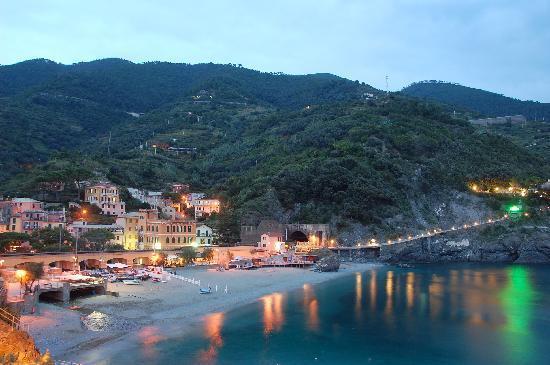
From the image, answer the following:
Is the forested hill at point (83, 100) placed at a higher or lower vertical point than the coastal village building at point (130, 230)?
higher

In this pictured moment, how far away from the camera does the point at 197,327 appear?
30297 millimetres

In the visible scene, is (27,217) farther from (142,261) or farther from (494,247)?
(494,247)

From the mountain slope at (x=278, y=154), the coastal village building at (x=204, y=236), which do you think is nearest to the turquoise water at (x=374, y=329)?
the coastal village building at (x=204, y=236)

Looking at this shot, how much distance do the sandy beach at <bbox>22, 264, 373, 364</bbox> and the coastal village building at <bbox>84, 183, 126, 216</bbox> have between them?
18109 millimetres

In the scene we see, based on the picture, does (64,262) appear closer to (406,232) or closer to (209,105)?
(406,232)

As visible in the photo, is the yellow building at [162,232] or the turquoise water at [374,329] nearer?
the turquoise water at [374,329]

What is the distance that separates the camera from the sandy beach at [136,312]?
24.9 m

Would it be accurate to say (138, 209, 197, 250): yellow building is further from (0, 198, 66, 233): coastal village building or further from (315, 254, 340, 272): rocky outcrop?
(315, 254, 340, 272): rocky outcrop

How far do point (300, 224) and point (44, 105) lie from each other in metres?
94.1

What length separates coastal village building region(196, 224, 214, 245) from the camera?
60625 millimetres

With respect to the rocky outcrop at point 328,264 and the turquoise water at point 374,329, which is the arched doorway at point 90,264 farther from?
the rocky outcrop at point 328,264

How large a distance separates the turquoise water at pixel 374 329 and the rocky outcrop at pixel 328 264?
6.68 m

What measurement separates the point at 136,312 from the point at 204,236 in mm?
28859

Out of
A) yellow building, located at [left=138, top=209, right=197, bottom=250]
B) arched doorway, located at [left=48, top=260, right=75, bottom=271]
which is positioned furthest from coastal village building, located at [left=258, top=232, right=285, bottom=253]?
arched doorway, located at [left=48, top=260, right=75, bottom=271]
